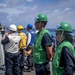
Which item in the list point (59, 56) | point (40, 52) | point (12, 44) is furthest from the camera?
point (12, 44)

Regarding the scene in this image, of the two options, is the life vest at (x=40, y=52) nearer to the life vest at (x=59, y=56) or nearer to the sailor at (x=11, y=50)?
the life vest at (x=59, y=56)

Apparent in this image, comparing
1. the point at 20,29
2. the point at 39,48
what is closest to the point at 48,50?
the point at 39,48

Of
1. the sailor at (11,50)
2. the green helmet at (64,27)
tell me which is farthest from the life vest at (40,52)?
the sailor at (11,50)

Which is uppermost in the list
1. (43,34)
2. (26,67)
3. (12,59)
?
(43,34)

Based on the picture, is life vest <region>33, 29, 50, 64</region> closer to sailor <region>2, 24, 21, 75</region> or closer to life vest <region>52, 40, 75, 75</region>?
life vest <region>52, 40, 75, 75</region>

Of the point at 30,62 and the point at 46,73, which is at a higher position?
the point at 46,73

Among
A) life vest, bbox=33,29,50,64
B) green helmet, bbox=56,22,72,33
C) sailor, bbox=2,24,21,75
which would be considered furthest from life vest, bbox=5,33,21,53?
green helmet, bbox=56,22,72,33

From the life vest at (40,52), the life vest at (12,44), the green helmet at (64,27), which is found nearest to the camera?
the green helmet at (64,27)

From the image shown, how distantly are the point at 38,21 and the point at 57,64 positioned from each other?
1.51 m

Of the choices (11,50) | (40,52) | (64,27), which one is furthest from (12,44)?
(64,27)

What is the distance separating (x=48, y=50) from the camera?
5.08 m

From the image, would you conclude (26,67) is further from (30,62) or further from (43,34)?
(43,34)

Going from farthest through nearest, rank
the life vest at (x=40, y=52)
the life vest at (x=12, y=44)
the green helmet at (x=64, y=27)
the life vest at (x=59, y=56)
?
the life vest at (x=12, y=44) < the life vest at (x=40, y=52) < the green helmet at (x=64, y=27) < the life vest at (x=59, y=56)

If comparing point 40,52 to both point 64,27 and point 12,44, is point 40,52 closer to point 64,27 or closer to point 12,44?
point 64,27
